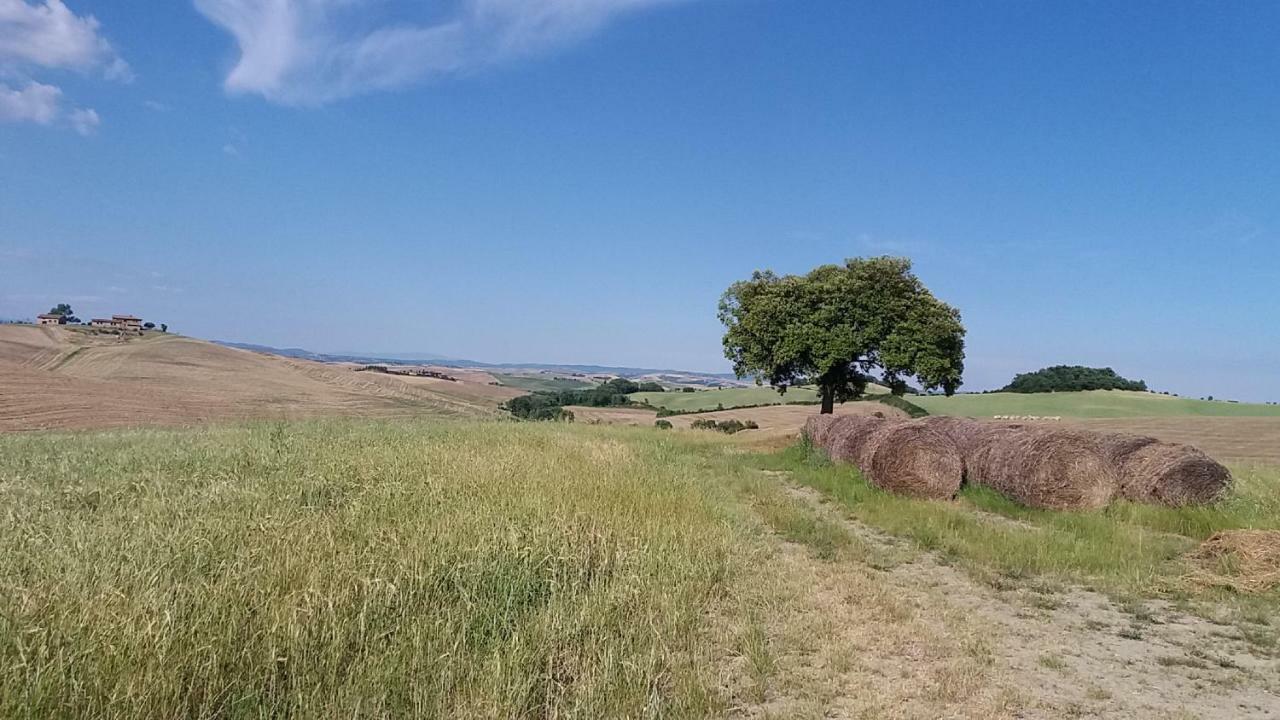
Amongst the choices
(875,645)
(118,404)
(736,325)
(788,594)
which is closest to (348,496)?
(788,594)

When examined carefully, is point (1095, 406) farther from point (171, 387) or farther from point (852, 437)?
point (171, 387)

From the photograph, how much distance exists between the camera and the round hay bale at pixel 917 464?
1295 cm

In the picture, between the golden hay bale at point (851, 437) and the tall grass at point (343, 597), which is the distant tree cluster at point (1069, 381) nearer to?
the golden hay bale at point (851, 437)

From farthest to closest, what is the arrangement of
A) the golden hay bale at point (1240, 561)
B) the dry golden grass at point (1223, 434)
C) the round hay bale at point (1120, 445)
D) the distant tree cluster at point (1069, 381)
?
the distant tree cluster at point (1069, 381) → the dry golden grass at point (1223, 434) → the round hay bale at point (1120, 445) → the golden hay bale at point (1240, 561)

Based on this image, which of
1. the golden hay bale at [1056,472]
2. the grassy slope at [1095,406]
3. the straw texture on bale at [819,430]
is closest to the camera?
the golden hay bale at [1056,472]

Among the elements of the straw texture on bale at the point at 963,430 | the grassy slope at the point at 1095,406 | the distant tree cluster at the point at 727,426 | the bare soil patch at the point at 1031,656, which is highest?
the grassy slope at the point at 1095,406

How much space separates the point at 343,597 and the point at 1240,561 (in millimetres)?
9097

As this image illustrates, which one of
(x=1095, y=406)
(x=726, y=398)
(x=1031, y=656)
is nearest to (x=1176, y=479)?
(x=1031, y=656)

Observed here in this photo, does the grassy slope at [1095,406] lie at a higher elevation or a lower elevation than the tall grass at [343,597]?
higher

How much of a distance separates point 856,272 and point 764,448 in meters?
9.19

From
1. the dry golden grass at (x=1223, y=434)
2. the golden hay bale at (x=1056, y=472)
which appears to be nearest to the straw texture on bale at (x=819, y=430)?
the golden hay bale at (x=1056, y=472)

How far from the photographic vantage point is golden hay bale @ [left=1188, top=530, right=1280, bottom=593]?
6.65 metres

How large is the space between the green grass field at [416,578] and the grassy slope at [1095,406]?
3350cm

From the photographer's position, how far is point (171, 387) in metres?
25.0
